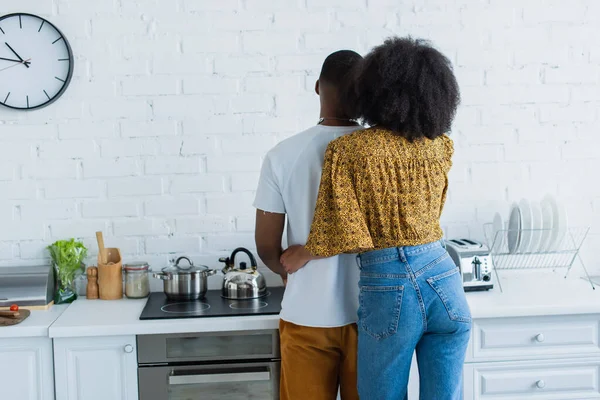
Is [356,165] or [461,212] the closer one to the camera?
[356,165]

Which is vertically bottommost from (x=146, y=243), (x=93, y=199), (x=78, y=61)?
(x=146, y=243)

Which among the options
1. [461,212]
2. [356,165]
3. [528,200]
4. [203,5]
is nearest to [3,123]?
[203,5]

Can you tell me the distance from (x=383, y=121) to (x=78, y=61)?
1.44 m

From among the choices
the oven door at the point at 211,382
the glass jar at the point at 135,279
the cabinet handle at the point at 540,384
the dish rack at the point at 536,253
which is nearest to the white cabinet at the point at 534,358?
the cabinet handle at the point at 540,384

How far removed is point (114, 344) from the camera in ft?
7.22

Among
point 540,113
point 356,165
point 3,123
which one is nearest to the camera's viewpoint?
point 356,165

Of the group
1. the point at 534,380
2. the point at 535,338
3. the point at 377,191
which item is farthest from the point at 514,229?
the point at 377,191

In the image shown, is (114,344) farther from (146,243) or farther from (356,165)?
(356,165)

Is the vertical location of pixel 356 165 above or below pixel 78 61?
below

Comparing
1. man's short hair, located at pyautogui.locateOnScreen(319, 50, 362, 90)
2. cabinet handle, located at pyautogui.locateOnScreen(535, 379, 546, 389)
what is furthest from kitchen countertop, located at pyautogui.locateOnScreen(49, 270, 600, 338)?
man's short hair, located at pyautogui.locateOnScreen(319, 50, 362, 90)

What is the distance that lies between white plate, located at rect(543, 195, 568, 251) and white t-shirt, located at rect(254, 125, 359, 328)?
1.07m

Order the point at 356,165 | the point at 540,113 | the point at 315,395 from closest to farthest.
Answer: the point at 356,165 < the point at 315,395 < the point at 540,113

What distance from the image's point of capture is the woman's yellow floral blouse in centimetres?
172

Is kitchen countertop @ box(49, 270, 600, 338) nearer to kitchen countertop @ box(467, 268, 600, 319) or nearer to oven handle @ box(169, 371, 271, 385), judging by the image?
kitchen countertop @ box(467, 268, 600, 319)
